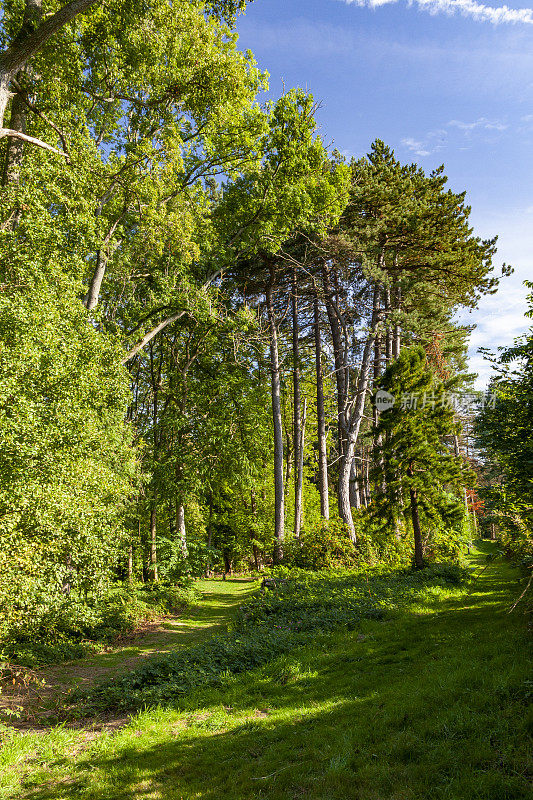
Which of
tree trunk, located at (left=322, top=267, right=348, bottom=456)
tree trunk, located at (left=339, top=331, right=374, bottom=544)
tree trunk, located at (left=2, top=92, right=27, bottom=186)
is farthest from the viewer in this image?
tree trunk, located at (left=322, top=267, right=348, bottom=456)

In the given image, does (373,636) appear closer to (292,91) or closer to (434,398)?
(434,398)

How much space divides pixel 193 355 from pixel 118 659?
42.6 feet

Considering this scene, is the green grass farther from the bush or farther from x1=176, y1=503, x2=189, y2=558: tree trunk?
x1=176, y1=503, x2=189, y2=558: tree trunk

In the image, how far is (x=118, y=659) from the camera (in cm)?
1058

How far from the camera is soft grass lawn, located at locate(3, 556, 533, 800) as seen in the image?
13.1 ft

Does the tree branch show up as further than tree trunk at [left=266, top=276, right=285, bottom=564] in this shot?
No

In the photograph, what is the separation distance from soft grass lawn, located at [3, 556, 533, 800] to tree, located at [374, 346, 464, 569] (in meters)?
7.22

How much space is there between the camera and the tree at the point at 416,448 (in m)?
14.7

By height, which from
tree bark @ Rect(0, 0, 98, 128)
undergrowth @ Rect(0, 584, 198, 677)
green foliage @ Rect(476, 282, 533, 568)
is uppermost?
tree bark @ Rect(0, 0, 98, 128)

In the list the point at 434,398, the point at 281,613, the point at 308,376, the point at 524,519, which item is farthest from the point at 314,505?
the point at 524,519

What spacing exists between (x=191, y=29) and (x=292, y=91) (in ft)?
14.6

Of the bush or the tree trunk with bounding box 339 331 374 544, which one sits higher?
the tree trunk with bounding box 339 331 374 544

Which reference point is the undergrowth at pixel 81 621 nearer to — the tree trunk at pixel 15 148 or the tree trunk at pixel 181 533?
the tree trunk at pixel 181 533

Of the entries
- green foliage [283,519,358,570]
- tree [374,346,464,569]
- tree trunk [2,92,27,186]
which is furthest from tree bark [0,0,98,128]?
green foliage [283,519,358,570]
